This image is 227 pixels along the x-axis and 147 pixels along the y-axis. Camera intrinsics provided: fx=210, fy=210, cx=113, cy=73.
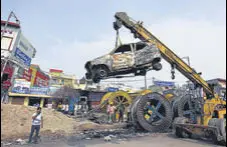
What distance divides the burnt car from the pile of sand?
16.3ft

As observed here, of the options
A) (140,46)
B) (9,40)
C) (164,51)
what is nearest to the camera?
(140,46)

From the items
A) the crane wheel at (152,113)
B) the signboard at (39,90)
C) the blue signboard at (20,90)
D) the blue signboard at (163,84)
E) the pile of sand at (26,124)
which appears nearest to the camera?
the pile of sand at (26,124)

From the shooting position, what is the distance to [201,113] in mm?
9930

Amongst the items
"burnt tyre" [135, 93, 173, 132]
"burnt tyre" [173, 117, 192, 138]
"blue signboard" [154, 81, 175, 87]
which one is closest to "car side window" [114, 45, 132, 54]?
"burnt tyre" [135, 93, 173, 132]

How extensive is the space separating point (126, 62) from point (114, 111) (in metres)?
9.55

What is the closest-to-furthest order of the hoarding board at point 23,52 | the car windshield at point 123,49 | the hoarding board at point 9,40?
the car windshield at point 123,49, the hoarding board at point 9,40, the hoarding board at point 23,52

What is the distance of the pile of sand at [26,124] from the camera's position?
11.3 metres

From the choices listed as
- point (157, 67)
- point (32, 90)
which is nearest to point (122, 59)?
point (157, 67)

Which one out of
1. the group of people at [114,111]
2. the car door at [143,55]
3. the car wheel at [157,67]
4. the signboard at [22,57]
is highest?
the signboard at [22,57]

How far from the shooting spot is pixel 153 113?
12.6m

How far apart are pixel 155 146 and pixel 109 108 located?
9521 millimetres

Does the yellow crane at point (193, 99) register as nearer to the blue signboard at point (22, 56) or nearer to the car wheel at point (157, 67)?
the car wheel at point (157, 67)

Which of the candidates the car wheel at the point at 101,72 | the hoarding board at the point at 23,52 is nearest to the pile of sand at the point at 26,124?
the car wheel at the point at 101,72

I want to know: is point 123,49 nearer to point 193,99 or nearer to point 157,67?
point 157,67
